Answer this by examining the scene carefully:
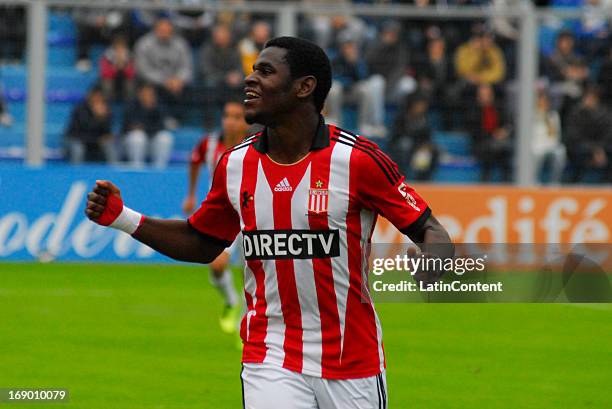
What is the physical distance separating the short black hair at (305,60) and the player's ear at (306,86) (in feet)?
0.05

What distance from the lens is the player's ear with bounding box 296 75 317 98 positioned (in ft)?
15.7

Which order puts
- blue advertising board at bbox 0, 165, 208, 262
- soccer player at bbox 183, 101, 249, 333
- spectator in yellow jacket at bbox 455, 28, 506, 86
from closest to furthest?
soccer player at bbox 183, 101, 249, 333
blue advertising board at bbox 0, 165, 208, 262
spectator in yellow jacket at bbox 455, 28, 506, 86

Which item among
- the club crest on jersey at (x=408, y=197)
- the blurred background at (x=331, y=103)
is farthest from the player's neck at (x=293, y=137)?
the blurred background at (x=331, y=103)

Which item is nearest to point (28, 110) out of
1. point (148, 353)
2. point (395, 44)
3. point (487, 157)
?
point (395, 44)

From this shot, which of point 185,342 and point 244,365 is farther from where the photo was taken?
point 185,342

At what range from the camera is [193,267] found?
16.5 m

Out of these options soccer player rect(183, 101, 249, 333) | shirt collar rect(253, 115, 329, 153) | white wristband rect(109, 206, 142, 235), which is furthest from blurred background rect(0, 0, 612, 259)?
shirt collar rect(253, 115, 329, 153)

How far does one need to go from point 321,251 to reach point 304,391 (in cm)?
51

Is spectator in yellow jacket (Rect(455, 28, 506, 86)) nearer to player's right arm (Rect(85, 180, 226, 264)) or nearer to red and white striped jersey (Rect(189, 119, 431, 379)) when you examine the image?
player's right arm (Rect(85, 180, 226, 264))

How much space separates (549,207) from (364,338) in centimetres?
1215

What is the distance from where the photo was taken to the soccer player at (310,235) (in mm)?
4695

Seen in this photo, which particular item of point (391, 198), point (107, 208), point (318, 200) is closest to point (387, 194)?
point (391, 198)

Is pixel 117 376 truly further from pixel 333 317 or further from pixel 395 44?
pixel 395 44

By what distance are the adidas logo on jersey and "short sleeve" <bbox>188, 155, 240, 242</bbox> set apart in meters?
0.31
